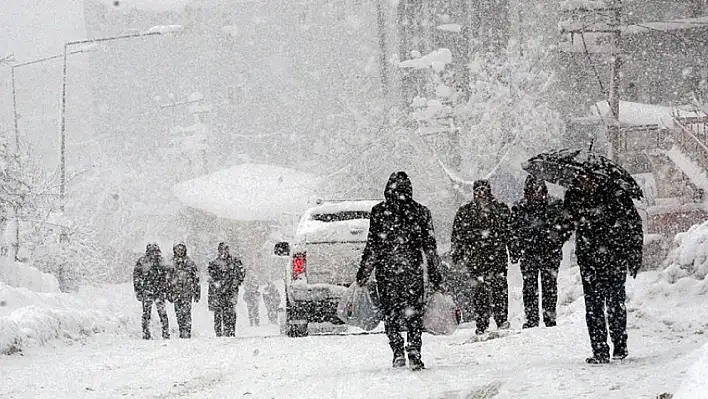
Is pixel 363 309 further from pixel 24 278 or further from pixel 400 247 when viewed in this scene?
pixel 24 278

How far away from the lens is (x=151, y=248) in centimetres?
1543

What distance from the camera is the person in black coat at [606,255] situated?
7.70 m

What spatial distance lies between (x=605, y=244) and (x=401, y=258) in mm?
1577

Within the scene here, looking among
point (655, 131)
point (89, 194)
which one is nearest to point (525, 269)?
point (655, 131)

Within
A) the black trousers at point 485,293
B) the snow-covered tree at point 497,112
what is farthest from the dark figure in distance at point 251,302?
the black trousers at point 485,293

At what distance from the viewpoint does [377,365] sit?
348 inches

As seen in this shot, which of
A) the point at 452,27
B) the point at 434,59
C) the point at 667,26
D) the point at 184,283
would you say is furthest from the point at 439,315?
the point at 452,27

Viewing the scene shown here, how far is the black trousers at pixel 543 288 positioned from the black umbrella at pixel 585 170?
5.90 ft

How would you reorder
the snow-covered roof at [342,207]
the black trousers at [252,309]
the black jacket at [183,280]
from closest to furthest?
the snow-covered roof at [342,207] < the black jacket at [183,280] < the black trousers at [252,309]

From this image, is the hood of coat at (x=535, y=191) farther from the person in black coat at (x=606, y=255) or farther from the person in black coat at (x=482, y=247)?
the person in black coat at (x=606, y=255)

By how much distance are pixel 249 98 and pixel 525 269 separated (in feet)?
181

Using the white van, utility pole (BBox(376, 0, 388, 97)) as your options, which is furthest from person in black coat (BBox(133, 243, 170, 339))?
utility pole (BBox(376, 0, 388, 97))

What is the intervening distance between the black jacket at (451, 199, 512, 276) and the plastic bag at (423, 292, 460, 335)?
2.95 metres

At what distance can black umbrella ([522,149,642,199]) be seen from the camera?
25.8ft
